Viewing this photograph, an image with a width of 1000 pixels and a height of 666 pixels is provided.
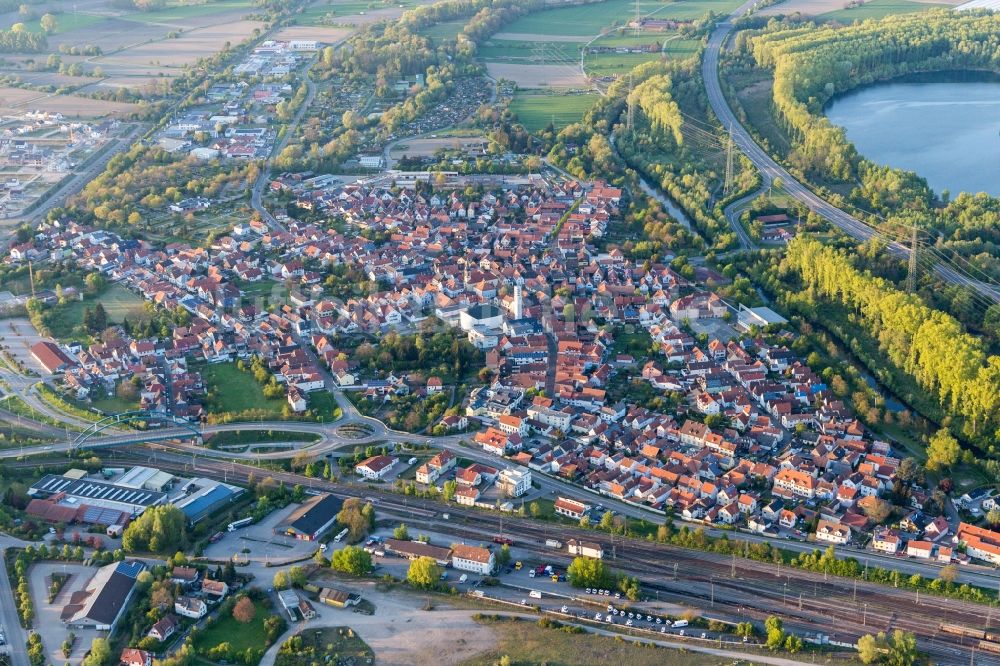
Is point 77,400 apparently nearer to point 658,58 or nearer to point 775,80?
point 775,80

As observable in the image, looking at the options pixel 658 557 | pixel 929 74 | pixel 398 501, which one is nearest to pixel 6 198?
pixel 398 501

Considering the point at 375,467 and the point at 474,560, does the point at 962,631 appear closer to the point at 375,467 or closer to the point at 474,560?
the point at 474,560

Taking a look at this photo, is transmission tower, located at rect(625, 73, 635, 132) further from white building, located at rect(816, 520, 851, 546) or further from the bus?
the bus

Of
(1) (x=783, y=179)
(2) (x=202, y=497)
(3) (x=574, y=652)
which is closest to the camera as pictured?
(3) (x=574, y=652)

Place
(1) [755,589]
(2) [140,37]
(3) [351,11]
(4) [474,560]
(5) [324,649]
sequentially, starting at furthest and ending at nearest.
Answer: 1. (3) [351,11]
2. (2) [140,37]
3. (4) [474,560]
4. (1) [755,589]
5. (5) [324,649]

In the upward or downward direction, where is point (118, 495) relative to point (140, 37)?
downward

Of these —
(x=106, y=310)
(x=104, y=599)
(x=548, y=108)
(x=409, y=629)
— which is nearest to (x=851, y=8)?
(x=548, y=108)

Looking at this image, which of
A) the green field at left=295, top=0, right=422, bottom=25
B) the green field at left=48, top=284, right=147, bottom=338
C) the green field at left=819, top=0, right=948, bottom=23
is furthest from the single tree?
the green field at left=819, top=0, right=948, bottom=23
